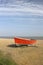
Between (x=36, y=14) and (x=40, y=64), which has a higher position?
(x=36, y=14)

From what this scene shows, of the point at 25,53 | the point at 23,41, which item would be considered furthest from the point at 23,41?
the point at 25,53

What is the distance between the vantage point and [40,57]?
10.8 ft

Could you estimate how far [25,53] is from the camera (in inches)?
135

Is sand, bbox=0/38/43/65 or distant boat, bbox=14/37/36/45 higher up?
distant boat, bbox=14/37/36/45

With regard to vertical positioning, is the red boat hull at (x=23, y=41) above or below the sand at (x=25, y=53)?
above

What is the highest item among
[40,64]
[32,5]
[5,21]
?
[32,5]

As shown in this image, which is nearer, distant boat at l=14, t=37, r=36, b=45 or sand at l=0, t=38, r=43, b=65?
sand at l=0, t=38, r=43, b=65

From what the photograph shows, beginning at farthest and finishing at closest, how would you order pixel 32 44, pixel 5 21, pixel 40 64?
pixel 32 44, pixel 5 21, pixel 40 64

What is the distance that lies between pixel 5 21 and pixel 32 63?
85 centimetres

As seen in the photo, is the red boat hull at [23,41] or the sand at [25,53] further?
the red boat hull at [23,41]

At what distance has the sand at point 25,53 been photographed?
3.16m

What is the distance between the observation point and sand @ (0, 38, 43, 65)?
3161 mm

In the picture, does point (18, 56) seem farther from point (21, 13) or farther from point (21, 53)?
point (21, 13)

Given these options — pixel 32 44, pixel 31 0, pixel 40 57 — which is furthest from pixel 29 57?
pixel 31 0
